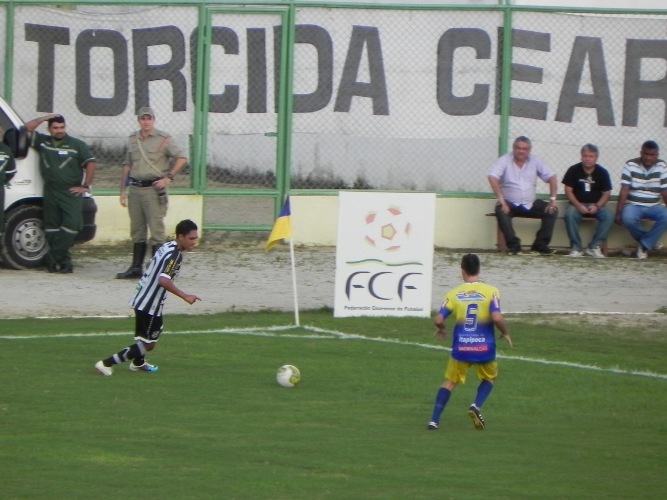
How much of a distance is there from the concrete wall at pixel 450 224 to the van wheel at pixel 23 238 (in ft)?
9.57

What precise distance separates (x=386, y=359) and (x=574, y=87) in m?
8.87

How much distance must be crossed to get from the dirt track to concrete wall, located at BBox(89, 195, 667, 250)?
1.03 ft

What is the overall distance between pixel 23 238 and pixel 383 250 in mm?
5104

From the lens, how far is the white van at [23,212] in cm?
1766

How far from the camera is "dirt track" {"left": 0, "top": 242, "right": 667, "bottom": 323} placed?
16172mm

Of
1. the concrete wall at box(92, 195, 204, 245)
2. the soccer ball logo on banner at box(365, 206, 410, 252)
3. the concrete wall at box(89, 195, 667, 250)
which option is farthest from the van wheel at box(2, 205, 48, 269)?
the soccer ball logo on banner at box(365, 206, 410, 252)

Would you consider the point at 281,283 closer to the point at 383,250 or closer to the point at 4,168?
the point at 383,250

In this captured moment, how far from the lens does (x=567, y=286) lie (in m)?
17.8

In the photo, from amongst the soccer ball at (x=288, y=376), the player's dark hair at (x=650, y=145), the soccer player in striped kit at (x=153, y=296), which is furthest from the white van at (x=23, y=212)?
the player's dark hair at (x=650, y=145)

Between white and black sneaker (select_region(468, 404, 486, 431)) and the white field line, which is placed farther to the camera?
the white field line

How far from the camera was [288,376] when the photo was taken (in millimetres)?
11750

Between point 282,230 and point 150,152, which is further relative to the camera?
point 150,152

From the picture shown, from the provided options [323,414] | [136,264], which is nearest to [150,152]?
[136,264]

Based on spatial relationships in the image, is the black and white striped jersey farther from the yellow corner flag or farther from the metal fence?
the metal fence
